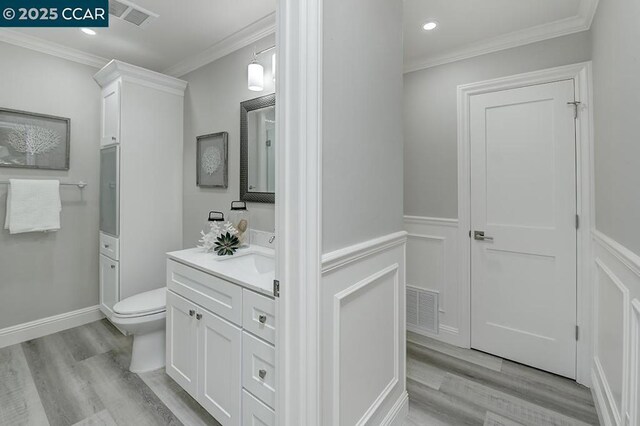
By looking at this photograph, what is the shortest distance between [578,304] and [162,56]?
3808mm

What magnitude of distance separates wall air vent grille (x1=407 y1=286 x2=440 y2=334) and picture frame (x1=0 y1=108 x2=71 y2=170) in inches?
128

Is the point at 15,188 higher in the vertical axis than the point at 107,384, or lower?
higher

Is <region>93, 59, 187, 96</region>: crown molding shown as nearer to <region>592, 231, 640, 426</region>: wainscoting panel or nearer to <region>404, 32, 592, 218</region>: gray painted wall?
<region>404, 32, 592, 218</region>: gray painted wall

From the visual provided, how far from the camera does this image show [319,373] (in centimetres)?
105

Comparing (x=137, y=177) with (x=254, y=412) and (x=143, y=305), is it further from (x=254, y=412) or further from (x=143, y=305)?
(x=254, y=412)

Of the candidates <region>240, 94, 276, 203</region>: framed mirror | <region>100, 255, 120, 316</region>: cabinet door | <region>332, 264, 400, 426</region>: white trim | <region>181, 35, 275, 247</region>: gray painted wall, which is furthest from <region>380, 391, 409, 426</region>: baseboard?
<region>100, 255, 120, 316</region>: cabinet door

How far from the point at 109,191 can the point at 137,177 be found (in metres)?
0.28

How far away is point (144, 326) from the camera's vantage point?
1.96 m

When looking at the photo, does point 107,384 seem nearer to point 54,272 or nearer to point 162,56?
point 54,272

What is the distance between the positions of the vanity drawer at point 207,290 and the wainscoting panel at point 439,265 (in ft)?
5.82

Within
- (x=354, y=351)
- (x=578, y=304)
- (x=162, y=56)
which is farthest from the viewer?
(x=162, y=56)

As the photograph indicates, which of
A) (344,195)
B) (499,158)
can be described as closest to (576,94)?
(499,158)

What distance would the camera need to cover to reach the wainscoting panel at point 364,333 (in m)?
1.11

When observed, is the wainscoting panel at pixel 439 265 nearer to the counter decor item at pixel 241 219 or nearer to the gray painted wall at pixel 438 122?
the gray painted wall at pixel 438 122
